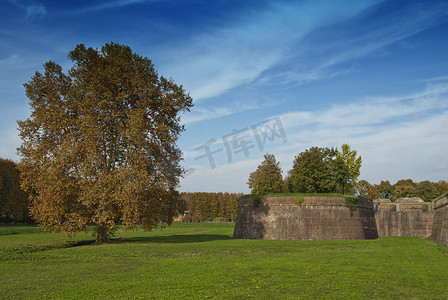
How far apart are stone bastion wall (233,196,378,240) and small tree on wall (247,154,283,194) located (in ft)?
72.8

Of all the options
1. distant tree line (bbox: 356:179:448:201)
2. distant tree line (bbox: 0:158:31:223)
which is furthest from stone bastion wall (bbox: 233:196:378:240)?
distant tree line (bbox: 356:179:448:201)

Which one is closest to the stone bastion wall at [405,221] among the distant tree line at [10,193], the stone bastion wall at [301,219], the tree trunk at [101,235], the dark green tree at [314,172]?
the dark green tree at [314,172]

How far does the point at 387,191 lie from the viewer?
125 metres

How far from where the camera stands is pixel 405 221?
47469 mm

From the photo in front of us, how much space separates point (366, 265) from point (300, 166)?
34.2m

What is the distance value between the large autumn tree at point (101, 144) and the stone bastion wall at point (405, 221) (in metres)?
33.5

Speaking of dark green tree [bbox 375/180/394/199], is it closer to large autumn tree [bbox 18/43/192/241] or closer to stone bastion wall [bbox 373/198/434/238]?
stone bastion wall [bbox 373/198/434/238]

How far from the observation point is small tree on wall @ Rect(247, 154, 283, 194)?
6100 cm

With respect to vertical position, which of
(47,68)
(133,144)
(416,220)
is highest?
(47,68)

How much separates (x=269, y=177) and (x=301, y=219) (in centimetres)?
2454

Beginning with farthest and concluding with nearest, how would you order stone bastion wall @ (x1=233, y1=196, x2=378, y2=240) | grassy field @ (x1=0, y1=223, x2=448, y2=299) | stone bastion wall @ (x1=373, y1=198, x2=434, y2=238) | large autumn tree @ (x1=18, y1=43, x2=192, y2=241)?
stone bastion wall @ (x1=373, y1=198, x2=434, y2=238), stone bastion wall @ (x1=233, y1=196, x2=378, y2=240), large autumn tree @ (x1=18, y1=43, x2=192, y2=241), grassy field @ (x1=0, y1=223, x2=448, y2=299)

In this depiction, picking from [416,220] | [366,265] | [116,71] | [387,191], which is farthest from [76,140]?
[387,191]

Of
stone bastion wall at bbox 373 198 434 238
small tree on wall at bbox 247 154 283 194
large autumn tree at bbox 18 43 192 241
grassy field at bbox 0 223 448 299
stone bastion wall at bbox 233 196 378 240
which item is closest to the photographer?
grassy field at bbox 0 223 448 299

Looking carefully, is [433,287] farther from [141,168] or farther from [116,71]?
[116,71]
